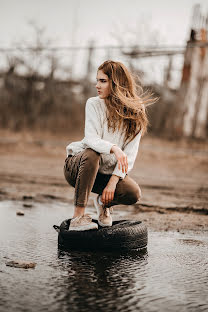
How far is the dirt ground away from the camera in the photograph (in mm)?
4594

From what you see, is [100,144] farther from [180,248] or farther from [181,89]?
[181,89]

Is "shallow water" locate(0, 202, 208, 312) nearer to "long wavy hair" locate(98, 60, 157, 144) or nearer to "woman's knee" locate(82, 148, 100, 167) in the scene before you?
"woman's knee" locate(82, 148, 100, 167)

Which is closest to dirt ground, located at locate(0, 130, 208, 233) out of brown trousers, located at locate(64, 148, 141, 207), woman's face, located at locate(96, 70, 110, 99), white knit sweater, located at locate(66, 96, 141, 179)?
brown trousers, located at locate(64, 148, 141, 207)

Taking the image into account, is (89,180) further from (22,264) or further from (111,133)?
(22,264)

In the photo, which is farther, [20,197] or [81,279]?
[20,197]

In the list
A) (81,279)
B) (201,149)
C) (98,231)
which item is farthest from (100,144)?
(201,149)

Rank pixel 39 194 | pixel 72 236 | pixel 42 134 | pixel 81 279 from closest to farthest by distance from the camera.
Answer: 1. pixel 81 279
2. pixel 72 236
3. pixel 39 194
4. pixel 42 134

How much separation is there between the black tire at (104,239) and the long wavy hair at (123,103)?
643 millimetres

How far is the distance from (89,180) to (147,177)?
5116 mm

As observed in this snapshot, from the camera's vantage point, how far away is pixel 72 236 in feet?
9.78

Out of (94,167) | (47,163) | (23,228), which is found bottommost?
(47,163)

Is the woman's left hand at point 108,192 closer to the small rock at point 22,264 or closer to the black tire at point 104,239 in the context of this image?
the black tire at point 104,239

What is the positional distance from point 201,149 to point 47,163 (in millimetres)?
3931

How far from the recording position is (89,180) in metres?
3.08
